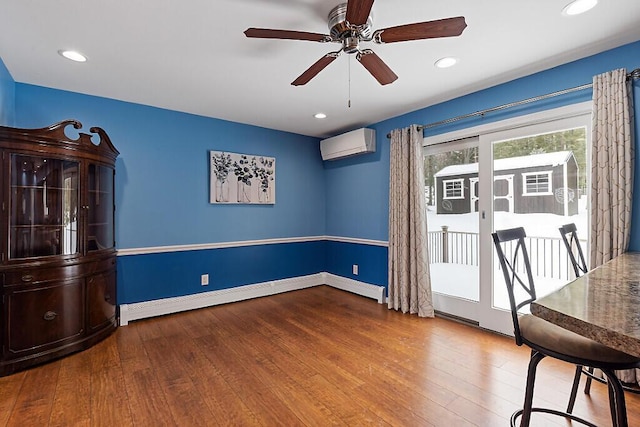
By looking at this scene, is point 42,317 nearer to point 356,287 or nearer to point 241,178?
point 241,178

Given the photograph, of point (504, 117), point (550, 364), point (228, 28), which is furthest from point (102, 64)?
point (550, 364)

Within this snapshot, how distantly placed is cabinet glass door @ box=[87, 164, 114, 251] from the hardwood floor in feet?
3.09

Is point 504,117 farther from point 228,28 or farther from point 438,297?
point 228,28

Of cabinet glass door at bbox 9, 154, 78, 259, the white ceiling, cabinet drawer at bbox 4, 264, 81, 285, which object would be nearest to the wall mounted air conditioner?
the white ceiling

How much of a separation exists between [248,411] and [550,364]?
2.30 meters

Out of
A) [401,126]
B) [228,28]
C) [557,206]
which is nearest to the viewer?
[228,28]

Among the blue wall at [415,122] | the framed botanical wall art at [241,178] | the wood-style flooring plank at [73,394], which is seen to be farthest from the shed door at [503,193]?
the wood-style flooring plank at [73,394]

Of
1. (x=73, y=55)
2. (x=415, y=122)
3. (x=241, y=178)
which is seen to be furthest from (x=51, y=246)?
(x=415, y=122)

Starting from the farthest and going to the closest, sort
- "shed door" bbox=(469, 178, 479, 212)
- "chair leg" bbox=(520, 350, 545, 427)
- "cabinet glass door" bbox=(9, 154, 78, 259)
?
"shed door" bbox=(469, 178, 479, 212) → "cabinet glass door" bbox=(9, 154, 78, 259) → "chair leg" bbox=(520, 350, 545, 427)

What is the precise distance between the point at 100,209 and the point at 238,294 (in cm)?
191

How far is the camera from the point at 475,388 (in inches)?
81.2

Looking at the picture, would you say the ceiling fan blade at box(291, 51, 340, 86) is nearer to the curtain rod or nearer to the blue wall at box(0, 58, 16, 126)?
the curtain rod

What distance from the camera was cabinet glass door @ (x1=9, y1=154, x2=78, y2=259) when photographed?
7.84 ft

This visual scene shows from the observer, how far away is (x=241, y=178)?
4152 millimetres
